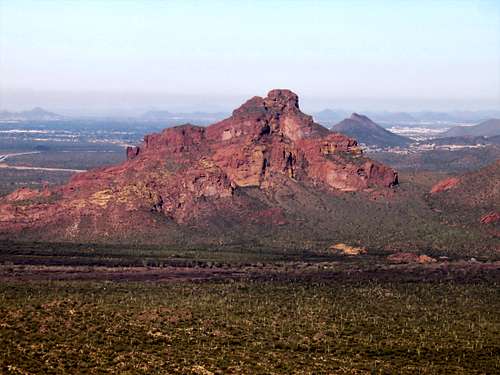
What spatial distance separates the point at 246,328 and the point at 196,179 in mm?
97310

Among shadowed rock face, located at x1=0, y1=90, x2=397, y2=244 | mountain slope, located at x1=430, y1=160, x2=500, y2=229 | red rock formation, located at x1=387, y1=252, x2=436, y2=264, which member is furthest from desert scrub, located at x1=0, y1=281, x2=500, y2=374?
mountain slope, located at x1=430, y1=160, x2=500, y2=229

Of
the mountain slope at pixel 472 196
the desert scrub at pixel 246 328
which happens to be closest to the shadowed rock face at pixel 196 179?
the mountain slope at pixel 472 196

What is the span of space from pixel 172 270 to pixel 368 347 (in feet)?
200

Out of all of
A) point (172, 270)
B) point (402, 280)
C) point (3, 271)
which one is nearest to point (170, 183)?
point (172, 270)

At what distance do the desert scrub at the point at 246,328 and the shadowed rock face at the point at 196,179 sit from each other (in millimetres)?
59524

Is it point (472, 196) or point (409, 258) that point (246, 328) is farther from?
point (472, 196)

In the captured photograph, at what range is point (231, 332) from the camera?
8131 cm

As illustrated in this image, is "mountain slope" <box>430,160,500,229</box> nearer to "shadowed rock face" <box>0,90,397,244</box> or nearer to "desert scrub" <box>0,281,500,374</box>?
"shadowed rock face" <box>0,90,397,244</box>

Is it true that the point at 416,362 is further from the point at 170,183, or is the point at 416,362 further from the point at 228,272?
the point at 170,183

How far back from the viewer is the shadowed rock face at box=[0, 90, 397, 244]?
170 metres

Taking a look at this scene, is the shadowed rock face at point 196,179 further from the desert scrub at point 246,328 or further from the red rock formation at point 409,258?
the desert scrub at point 246,328

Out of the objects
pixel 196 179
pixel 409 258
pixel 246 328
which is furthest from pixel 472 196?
pixel 246 328

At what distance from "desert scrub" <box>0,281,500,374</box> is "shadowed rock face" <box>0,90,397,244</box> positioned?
59.5m

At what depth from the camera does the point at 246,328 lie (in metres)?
83.6
